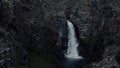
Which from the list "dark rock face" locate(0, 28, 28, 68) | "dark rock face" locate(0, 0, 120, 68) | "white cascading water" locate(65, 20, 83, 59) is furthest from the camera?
"white cascading water" locate(65, 20, 83, 59)

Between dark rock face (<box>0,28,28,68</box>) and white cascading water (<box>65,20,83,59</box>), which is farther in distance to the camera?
white cascading water (<box>65,20,83,59</box>)

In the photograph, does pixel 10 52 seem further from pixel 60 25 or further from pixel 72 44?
pixel 72 44

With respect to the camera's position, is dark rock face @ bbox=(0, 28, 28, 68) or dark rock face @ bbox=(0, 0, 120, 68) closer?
dark rock face @ bbox=(0, 28, 28, 68)

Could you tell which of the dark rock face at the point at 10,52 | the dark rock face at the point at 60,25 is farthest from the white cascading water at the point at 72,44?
the dark rock face at the point at 10,52

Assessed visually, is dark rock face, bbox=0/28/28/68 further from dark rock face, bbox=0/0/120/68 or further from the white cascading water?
the white cascading water

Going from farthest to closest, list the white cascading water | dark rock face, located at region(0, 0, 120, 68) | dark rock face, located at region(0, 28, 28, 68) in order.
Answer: the white cascading water
dark rock face, located at region(0, 0, 120, 68)
dark rock face, located at region(0, 28, 28, 68)

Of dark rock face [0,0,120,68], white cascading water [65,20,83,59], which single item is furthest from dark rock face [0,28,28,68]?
white cascading water [65,20,83,59]

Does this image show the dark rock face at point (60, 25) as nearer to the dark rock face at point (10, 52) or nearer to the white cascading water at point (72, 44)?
the dark rock face at point (10, 52)

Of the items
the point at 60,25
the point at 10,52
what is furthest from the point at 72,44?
the point at 10,52
